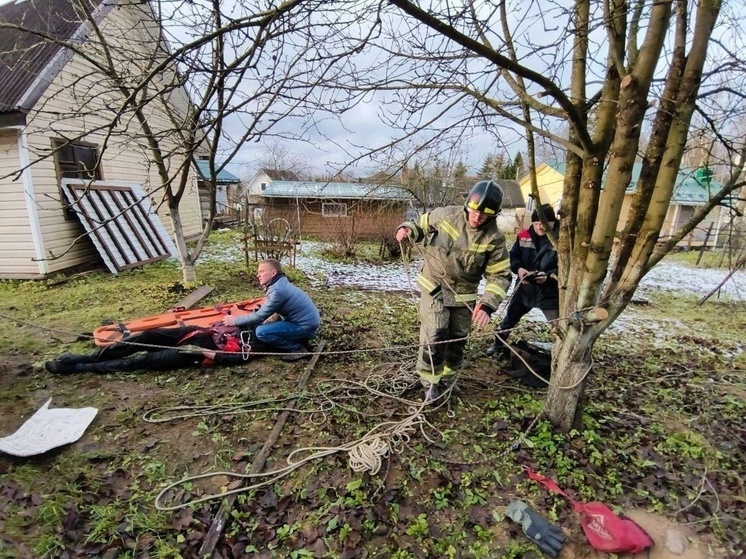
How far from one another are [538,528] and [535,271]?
2803 millimetres

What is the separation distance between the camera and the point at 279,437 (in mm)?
3180

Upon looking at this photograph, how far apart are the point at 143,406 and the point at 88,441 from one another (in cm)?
52

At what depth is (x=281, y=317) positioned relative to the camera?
4.57 meters

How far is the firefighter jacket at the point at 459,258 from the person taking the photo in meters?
3.28

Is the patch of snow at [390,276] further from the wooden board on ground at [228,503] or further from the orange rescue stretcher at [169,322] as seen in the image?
the wooden board on ground at [228,503]

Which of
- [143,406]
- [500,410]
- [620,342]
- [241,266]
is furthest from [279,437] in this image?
[241,266]

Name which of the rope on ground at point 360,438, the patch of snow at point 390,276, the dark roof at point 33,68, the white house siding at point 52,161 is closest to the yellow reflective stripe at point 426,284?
the rope on ground at point 360,438

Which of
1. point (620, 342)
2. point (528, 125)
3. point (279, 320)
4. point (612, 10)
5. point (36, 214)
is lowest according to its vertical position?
point (620, 342)

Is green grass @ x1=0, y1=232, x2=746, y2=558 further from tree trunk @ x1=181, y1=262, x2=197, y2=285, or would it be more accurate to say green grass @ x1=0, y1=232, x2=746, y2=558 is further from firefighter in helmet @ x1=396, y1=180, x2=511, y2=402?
tree trunk @ x1=181, y1=262, x2=197, y2=285

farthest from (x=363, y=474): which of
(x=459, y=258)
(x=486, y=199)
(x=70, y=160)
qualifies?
(x=70, y=160)

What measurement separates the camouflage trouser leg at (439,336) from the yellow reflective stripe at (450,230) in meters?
0.59

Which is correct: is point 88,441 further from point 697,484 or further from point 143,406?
point 697,484

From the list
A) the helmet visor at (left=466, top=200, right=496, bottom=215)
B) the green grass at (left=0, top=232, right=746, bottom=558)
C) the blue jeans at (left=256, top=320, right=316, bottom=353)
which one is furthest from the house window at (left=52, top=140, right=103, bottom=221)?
the helmet visor at (left=466, top=200, right=496, bottom=215)

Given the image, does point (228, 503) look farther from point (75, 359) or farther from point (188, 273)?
point (188, 273)
